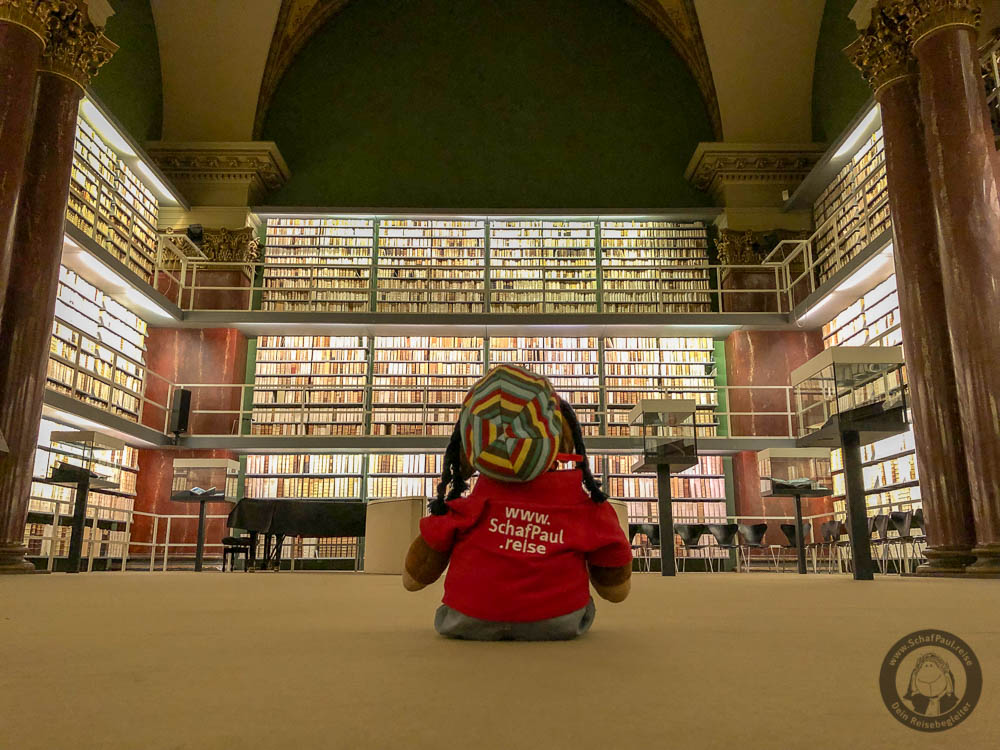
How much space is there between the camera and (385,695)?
42.1 inches

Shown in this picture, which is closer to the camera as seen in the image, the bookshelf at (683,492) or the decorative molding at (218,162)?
the bookshelf at (683,492)

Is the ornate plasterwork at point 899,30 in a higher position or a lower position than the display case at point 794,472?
higher

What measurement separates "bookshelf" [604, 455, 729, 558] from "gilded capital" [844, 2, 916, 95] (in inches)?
259

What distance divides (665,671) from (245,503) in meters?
8.39

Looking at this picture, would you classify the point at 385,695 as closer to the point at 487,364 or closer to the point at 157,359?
the point at 487,364

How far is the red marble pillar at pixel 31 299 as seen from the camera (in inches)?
269

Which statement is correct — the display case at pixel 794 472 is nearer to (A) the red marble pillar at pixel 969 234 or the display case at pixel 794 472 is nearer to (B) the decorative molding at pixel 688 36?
(A) the red marble pillar at pixel 969 234

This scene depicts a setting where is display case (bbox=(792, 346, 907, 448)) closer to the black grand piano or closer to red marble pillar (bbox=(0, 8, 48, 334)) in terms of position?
the black grand piano

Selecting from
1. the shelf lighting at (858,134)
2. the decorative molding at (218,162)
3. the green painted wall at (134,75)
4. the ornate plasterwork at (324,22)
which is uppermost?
the ornate plasterwork at (324,22)

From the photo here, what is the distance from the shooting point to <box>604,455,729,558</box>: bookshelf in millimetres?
12367

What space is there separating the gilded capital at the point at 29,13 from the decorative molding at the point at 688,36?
11075 millimetres

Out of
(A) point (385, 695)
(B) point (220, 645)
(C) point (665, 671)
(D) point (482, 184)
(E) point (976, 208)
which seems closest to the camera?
(A) point (385, 695)

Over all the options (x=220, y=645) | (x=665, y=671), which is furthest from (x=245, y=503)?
(x=665, y=671)

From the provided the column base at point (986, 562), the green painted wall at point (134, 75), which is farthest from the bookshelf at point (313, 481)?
the column base at point (986, 562)
